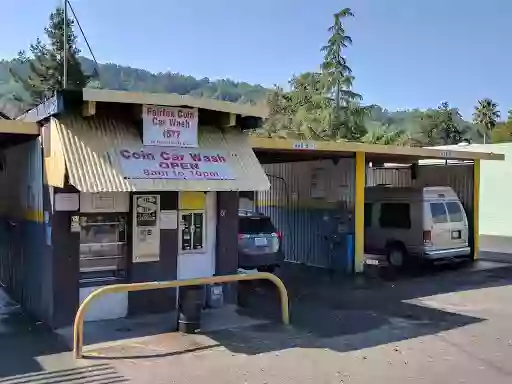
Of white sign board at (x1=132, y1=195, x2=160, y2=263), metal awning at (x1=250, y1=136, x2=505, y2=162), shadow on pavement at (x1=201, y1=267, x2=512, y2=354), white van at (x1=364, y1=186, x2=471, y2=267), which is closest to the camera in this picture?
shadow on pavement at (x1=201, y1=267, x2=512, y2=354)

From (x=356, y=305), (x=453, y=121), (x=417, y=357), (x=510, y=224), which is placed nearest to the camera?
(x=417, y=357)

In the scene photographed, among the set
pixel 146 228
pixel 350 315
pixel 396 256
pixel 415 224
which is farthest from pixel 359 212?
pixel 146 228

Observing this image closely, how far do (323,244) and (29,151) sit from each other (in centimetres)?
857

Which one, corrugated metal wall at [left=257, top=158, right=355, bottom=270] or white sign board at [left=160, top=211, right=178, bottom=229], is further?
corrugated metal wall at [left=257, top=158, right=355, bottom=270]

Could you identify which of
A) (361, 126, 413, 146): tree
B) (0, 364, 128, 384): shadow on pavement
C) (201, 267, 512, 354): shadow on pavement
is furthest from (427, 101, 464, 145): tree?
(0, 364, 128, 384): shadow on pavement

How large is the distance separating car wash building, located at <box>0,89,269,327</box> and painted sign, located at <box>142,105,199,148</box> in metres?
0.02

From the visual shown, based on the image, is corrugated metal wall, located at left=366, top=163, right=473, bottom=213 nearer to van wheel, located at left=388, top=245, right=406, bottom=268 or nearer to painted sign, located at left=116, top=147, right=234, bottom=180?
van wheel, located at left=388, top=245, right=406, bottom=268

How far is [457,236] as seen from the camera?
15.6 metres

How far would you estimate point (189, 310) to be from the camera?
8.55 m

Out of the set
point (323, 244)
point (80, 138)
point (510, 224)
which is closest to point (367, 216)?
point (323, 244)

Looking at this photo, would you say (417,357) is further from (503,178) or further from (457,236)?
(503,178)

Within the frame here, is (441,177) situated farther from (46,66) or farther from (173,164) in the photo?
(46,66)

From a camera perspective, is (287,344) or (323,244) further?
(323,244)

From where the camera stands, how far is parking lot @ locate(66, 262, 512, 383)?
6840mm
